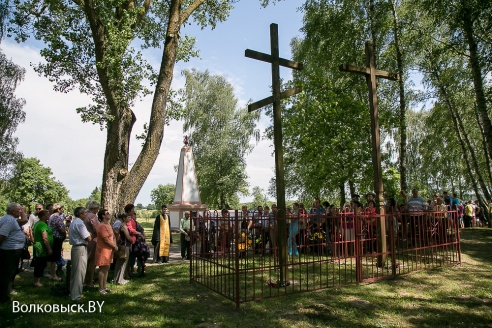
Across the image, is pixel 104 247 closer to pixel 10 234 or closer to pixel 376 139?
pixel 10 234

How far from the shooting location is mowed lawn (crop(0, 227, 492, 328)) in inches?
204

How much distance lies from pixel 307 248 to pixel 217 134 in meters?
29.9

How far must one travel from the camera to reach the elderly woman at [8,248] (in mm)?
6180

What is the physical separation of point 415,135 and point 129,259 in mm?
31249

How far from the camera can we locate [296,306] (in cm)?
587

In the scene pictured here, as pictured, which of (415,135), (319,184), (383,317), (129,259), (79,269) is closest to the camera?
(383,317)

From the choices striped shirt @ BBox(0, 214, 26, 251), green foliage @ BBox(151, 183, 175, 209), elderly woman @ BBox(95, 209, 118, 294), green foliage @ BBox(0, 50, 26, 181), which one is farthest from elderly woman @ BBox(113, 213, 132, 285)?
green foliage @ BBox(151, 183, 175, 209)

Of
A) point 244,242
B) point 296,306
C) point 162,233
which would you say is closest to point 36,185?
point 162,233

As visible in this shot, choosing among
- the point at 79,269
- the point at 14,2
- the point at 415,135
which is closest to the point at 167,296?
the point at 79,269

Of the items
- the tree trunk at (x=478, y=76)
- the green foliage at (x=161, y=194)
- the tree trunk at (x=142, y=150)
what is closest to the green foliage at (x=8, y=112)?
the tree trunk at (x=142, y=150)

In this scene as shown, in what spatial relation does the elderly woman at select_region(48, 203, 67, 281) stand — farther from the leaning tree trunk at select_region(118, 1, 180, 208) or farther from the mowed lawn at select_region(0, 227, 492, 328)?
the leaning tree trunk at select_region(118, 1, 180, 208)

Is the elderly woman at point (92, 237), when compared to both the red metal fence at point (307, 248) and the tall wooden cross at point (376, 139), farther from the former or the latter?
the tall wooden cross at point (376, 139)

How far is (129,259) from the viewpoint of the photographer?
856cm

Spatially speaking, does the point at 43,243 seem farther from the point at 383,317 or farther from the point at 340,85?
the point at 340,85
